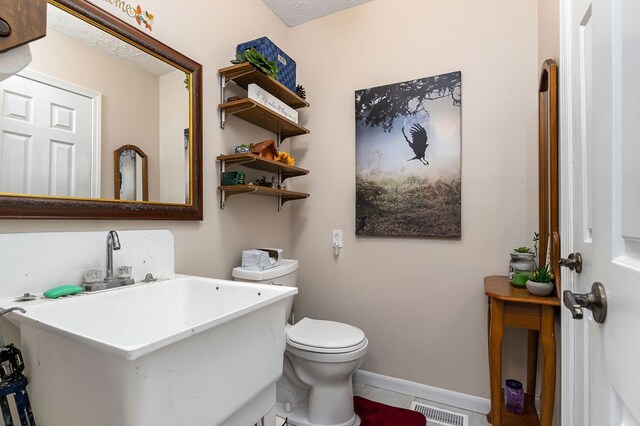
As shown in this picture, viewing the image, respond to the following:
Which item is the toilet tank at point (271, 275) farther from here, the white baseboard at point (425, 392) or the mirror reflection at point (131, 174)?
the white baseboard at point (425, 392)

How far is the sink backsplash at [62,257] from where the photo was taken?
91cm

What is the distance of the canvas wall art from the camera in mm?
1825

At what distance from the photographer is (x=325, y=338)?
160cm

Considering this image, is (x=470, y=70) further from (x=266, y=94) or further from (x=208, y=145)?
(x=208, y=145)

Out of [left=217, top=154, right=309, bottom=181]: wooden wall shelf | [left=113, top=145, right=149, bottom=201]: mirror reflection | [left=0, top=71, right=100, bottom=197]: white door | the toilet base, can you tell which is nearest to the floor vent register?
the toilet base

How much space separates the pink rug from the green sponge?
4.91 ft

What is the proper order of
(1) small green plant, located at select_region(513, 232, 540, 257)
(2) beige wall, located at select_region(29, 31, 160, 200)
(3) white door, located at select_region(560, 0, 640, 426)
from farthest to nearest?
(1) small green plant, located at select_region(513, 232, 540, 257), (2) beige wall, located at select_region(29, 31, 160, 200), (3) white door, located at select_region(560, 0, 640, 426)

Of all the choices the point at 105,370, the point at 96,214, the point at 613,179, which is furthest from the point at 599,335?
the point at 96,214

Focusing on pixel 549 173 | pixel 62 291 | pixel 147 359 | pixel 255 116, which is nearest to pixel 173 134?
pixel 255 116

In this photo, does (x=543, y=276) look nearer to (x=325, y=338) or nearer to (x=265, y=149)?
(x=325, y=338)

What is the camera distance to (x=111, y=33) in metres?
1.19

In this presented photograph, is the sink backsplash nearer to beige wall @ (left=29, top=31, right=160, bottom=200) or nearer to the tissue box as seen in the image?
beige wall @ (left=29, top=31, right=160, bottom=200)

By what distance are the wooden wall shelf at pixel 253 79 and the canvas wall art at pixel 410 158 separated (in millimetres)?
486

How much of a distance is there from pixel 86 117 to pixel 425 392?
217cm
